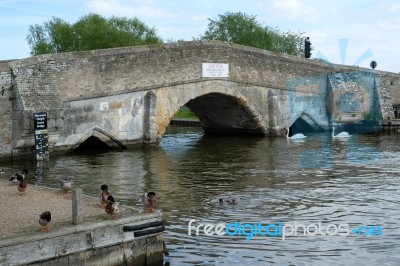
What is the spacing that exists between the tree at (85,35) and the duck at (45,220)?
30927 millimetres

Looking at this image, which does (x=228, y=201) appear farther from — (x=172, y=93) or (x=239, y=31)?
(x=239, y=31)

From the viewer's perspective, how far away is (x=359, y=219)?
11172 mm

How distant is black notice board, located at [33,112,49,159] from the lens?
19141 millimetres

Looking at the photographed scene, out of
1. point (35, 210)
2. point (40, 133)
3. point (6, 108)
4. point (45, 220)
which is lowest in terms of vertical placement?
point (35, 210)

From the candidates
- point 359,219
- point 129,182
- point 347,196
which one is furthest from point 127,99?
point 359,219

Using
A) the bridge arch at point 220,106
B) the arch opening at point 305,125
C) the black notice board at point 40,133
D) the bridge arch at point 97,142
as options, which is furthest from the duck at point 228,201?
the arch opening at point 305,125

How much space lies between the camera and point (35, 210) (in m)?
9.48

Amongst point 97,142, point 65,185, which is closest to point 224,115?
point 97,142

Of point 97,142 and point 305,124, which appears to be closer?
point 97,142

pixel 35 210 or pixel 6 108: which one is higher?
pixel 6 108

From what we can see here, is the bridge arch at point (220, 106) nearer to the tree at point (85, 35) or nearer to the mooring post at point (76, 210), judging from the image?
the tree at point (85, 35)

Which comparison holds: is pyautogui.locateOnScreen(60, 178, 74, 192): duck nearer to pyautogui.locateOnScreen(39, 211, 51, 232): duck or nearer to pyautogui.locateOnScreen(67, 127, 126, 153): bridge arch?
pyautogui.locateOnScreen(39, 211, 51, 232): duck

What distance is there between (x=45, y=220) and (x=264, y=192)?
23.2 ft

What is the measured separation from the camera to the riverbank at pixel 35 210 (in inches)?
324
